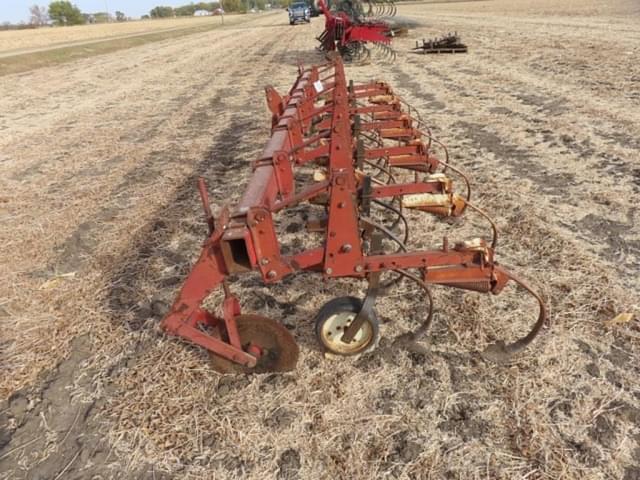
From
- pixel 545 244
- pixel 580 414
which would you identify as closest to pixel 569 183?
pixel 545 244

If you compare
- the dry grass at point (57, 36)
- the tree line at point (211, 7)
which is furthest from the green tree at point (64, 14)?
the dry grass at point (57, 36)

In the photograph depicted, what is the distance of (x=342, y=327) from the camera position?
100 inches

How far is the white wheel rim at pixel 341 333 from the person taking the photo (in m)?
2.50

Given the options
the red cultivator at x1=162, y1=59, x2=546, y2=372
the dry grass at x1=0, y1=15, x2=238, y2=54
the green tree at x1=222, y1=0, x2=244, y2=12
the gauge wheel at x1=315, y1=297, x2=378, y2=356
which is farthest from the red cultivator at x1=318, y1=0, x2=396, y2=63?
the green tree at x1=222, y1=0, x2=244, y2=12

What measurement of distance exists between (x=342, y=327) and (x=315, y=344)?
294mm

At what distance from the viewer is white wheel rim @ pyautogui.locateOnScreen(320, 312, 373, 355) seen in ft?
8.20

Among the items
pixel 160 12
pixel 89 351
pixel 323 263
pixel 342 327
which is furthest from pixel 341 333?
pixel 160 12

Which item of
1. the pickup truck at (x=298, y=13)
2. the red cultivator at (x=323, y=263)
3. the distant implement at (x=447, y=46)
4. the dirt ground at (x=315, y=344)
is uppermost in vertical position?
the red cultivator at (x=323, y=263)

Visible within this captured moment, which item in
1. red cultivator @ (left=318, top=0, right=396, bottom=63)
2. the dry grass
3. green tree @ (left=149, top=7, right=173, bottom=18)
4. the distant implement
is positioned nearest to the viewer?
red cultivator @ (left=318, top=0, right=396, bottom=63)

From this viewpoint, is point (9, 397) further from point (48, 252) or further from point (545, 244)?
point (545, 244)

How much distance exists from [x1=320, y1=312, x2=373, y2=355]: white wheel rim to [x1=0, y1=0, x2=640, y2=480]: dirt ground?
0.33ft

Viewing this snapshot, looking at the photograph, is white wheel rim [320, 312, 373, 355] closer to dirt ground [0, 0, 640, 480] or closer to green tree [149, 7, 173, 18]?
dirt ground [0, 0, 640, 480]

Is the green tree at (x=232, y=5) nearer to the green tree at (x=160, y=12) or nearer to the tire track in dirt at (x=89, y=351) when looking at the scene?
the green tree at (x=160, y=12)

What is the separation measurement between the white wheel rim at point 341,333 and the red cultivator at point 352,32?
11721 millimetres
